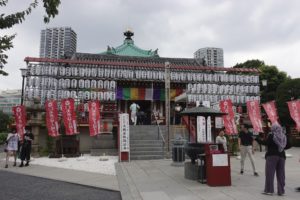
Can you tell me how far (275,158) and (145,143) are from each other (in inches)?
419

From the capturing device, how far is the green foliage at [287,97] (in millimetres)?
28594

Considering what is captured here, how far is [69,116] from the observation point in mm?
17438

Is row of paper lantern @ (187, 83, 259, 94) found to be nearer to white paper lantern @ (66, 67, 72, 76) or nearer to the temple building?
the temple building

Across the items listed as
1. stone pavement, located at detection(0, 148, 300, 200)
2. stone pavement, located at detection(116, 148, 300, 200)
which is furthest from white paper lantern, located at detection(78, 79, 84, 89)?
stone pavement, located at detection(116, 148, 300, 200)

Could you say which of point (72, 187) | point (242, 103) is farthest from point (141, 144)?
point (242, 103)

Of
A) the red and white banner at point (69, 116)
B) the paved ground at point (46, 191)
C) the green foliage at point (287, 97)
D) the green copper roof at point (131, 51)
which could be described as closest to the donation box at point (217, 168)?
the paved ground at point (46, 191)

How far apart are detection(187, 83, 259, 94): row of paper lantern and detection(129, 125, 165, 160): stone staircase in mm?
6895

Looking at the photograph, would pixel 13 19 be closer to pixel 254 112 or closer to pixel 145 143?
pixel 145 143

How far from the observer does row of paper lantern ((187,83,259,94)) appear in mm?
25406

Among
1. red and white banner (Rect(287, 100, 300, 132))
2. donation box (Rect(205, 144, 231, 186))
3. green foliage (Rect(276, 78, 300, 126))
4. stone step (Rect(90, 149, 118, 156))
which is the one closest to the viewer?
donation box (Rect(205, 144, 231, 186))

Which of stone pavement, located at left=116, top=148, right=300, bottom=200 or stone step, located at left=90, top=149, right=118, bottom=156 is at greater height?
stone step, located at left=90, top=149, right=118, bottom=156

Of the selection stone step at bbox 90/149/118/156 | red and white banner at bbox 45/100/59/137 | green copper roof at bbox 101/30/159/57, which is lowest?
stone step at bbox 90/149/118/156

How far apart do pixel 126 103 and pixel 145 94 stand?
219 cm

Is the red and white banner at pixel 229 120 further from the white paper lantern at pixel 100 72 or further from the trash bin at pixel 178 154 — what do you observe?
the white paper lantern at pixel 100 72
